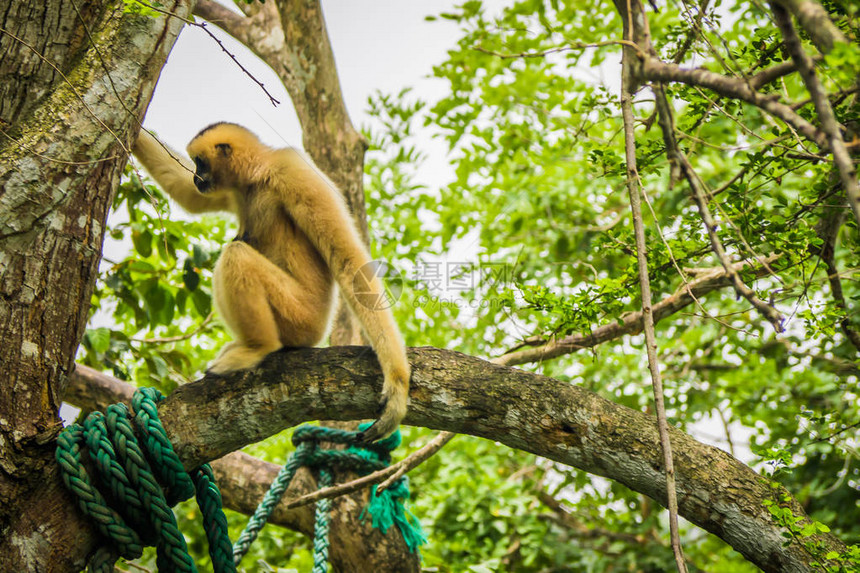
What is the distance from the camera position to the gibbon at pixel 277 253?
2.79 metres

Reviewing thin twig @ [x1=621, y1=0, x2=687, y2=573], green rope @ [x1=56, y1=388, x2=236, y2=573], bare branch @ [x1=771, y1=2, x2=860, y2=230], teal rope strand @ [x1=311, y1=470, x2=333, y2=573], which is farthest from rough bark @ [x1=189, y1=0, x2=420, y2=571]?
bare branch @ [x1=771, y1=2, x2=860, y2=230]

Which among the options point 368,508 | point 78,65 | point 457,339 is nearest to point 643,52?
point 78,65

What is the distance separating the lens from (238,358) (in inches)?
113

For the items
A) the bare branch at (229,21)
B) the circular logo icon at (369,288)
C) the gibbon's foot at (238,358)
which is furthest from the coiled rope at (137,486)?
the bare branch at (229,21)

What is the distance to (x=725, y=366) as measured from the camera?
5184 millimetres

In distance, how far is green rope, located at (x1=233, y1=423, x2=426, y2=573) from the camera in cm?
305

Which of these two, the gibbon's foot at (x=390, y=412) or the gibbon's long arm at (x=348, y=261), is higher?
the gibbon's long arm at (x=348, y=261)

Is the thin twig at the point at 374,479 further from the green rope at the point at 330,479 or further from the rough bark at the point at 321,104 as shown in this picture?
the rough bark at the point at 321,104

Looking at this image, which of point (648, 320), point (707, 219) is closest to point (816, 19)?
point (707, 219)

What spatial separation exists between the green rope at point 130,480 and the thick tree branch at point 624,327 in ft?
4.82

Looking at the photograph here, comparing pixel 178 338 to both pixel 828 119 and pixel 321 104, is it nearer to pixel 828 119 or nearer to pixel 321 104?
pixel 321 104

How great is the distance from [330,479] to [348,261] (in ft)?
3.71

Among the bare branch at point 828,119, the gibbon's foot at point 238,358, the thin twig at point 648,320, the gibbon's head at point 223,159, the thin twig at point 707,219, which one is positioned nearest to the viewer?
the bare branch at point 828,119

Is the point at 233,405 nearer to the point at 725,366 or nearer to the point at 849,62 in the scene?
the point at 849,62
